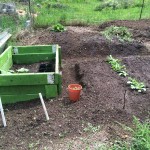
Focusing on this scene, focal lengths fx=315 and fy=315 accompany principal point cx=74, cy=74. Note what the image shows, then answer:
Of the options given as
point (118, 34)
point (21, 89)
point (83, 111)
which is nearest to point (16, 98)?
point (21, 89)

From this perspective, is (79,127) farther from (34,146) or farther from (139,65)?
(139,65)

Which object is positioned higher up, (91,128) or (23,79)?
(23,79)

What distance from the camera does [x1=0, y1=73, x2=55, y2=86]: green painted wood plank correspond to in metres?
4.82

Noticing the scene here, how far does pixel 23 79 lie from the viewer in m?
4.84

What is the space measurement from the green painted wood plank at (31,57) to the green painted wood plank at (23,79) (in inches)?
62.9

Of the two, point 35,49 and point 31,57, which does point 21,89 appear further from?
point 35,49

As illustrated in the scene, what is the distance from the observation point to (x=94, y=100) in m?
4.97

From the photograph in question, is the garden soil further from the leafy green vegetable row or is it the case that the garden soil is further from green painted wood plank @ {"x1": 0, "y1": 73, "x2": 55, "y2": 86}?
green painted wood plank @ {"x1": 0, "y1": 73, "x2": 55, "y2": 86}

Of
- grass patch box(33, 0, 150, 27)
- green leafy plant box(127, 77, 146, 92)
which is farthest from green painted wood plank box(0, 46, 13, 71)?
grass patch box(33, 0, 150, 27)

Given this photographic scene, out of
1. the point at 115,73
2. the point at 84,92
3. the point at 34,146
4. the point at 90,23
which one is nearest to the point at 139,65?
the point at 115,73

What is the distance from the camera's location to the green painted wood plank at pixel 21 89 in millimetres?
4953

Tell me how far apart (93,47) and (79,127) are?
425cm

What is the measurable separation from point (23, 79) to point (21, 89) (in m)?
0.22

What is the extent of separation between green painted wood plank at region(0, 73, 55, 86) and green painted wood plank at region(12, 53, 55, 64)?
5.24ft
